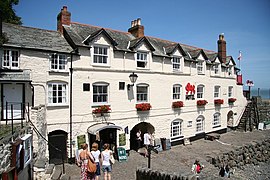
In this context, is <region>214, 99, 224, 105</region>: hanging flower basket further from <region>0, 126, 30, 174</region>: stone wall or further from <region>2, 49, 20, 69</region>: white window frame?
<region>0, 126, 30, 174</region>: stone wall

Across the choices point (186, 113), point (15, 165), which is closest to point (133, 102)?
point (186, 113)

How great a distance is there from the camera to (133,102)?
15984mm

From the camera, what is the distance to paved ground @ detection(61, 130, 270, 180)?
1220cm

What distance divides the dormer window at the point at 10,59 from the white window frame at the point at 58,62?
75.3 inches

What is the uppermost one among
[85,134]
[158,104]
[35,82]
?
[35,82]

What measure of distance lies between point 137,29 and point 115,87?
643 centimetres

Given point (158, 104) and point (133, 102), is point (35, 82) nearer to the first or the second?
point (133, 102)

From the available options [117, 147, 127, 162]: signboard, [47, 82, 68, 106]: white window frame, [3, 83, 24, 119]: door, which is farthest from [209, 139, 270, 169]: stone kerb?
[3, 83, 24, 119]: door

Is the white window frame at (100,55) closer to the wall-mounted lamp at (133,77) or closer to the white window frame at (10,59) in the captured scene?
the wall-mounted lamp at (133,77)

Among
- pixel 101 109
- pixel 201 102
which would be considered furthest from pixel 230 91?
pixel 101 109

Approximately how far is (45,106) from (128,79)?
6324 millimetres

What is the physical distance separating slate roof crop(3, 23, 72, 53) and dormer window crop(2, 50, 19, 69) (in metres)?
0.51

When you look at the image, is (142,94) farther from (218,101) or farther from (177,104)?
(218,101)

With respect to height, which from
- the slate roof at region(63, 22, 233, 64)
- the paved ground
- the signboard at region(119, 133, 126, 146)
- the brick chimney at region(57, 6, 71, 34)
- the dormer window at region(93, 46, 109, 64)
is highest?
the brick chimney at region(57, 6, 71, 34)
